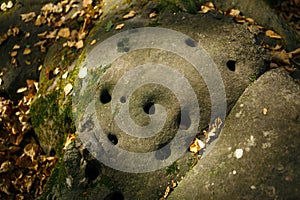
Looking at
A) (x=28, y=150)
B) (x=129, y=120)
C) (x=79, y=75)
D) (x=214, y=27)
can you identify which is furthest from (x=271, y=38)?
(x=28, y=150)

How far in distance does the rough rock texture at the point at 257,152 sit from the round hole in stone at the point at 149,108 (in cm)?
62

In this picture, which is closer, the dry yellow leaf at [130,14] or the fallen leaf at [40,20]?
the dry yellow leaf at [130,14]

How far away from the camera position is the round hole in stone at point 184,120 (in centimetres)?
297

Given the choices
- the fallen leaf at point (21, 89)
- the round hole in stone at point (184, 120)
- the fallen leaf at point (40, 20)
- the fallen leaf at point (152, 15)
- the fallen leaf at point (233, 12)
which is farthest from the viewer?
the fallen leaf at point (40, 20)

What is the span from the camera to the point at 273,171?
96.6 inches

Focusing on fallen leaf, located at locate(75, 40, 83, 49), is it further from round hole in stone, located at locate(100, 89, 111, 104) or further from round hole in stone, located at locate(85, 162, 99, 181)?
round hole in stone, located at locate(85, 162, 99, 181)

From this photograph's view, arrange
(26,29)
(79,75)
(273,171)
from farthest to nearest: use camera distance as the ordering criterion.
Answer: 1. (26,29)
2. (79,75)
3. (273,171)

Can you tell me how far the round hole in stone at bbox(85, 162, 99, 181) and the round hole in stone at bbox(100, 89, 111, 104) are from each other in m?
0.61

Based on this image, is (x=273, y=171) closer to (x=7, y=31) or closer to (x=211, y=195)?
(x=211, y=195)

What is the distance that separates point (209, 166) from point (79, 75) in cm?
166

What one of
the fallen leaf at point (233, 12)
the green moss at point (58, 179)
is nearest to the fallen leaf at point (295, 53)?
the fallen leaf at point (233, 12)

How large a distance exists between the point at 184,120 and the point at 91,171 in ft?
3.15

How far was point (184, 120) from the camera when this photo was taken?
297 centimetres

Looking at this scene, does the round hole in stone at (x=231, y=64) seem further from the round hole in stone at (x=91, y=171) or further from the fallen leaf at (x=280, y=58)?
the round hole in stone at (x=91, y=171)
